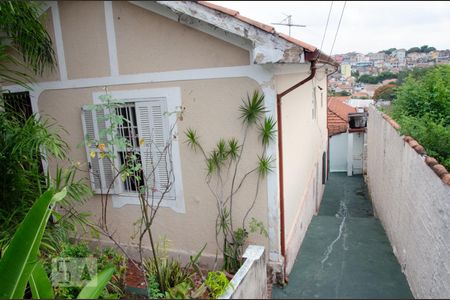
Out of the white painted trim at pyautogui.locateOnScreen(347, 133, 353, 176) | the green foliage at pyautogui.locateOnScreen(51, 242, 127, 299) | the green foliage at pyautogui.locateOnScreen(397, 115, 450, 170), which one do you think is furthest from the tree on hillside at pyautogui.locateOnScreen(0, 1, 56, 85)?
the white painted trim at pyautogui.locateOnScreen(347, 133, 353, 176)

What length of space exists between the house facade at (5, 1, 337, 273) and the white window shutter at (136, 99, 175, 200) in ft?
0.09

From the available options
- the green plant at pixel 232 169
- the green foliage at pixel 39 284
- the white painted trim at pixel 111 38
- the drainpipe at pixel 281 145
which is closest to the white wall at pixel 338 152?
the drainpipe at pixel 281 145

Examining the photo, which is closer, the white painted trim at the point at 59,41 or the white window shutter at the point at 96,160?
the white painted trim at the point at 59,41

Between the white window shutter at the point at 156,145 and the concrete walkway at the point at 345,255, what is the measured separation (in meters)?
2.88

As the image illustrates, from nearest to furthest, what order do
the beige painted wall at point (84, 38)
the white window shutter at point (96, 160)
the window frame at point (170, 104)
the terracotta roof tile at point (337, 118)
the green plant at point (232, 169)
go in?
the green plant at point (232, 169)
the window frame at point (170, 104)
the beige painted wall at point (84, 38)
the white window shutter at point (96, 160)
the terracotta roof tile at point (337, 118)

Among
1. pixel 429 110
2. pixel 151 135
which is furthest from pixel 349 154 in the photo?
pixel 151 135

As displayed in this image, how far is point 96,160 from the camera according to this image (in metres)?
7.05

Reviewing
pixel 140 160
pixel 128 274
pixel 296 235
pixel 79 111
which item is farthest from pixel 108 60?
pixel 296 235

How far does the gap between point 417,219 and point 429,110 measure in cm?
271

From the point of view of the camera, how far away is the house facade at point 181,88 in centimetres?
560

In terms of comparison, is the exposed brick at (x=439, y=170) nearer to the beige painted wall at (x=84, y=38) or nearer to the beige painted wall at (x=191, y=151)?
the beige painted wall at (x=191, y=151)

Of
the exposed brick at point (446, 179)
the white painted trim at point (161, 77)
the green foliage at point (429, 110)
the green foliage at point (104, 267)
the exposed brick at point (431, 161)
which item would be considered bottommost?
the green foliage at point (104, 267)

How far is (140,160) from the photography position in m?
6.77

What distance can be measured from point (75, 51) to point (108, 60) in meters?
0.78
